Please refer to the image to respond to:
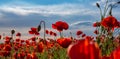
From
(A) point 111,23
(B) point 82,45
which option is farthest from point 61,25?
(B) point 82,45

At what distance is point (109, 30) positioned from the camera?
436 cm

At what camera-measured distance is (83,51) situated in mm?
707

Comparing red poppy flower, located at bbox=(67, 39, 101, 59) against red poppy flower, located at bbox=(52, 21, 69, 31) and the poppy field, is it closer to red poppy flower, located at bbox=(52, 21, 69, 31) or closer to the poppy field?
the poppy field

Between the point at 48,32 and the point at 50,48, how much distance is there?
1890mm

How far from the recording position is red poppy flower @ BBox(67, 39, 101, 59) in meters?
0.69

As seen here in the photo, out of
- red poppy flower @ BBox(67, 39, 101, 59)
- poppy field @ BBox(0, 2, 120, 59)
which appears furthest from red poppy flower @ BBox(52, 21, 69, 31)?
red poppy flower @ BBox(67, 39, 101, 59)

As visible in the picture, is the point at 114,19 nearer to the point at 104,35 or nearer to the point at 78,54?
the point at 104,35

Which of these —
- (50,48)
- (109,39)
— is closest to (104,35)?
(109,39)

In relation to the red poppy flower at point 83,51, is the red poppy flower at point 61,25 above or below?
below

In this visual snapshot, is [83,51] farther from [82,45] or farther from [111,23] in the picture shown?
[111,23]

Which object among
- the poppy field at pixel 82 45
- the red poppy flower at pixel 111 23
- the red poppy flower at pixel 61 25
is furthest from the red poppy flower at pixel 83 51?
the red poppy flower at pixel 61 25

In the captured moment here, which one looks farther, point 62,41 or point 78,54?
point 62,41

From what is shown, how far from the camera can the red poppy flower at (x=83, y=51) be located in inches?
27.4

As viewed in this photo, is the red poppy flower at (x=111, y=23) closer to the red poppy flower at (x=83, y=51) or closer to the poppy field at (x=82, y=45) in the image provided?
the poppy field at (x=82, y=45)
